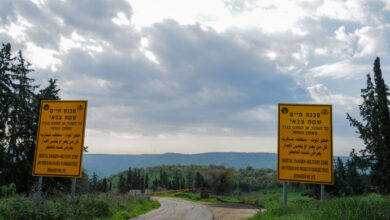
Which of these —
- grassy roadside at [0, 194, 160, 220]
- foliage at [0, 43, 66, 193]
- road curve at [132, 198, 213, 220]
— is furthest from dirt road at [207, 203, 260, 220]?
foliage at [0, 43, 66, 193]

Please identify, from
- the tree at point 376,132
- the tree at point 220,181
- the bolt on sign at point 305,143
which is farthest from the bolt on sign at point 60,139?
the tree at point 220,181

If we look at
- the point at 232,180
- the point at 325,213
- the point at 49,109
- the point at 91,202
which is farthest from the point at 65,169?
the point at 232,180

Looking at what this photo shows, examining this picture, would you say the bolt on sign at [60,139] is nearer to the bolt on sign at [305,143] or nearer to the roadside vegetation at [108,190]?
the roadside vegetation at [108,190]

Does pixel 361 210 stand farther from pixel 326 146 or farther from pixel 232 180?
pixel 232 180

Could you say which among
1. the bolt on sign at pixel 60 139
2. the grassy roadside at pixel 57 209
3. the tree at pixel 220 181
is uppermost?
the bolt on sign at pixel 60 139

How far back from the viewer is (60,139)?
516 inches

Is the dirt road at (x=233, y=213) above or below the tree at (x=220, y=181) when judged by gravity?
above

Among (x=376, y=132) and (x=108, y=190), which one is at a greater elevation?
(x=376, y=132)

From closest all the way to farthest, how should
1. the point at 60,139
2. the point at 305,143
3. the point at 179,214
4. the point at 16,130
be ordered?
the point at 305,143 < the point at 60,139 < the point at 179,214 < the point at 16,130

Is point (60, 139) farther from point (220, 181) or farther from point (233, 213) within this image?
point (220, 181)

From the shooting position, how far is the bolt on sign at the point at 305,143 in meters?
12.7

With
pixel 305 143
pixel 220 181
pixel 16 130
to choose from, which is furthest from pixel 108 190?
pixel 220 181

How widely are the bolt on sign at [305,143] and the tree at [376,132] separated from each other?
27553 millimetres

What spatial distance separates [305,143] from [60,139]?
39.2 feet
